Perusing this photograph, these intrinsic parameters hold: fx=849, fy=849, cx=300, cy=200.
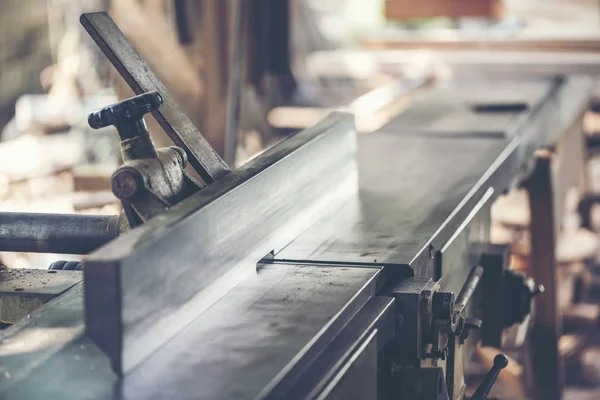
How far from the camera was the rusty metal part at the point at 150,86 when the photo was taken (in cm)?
153

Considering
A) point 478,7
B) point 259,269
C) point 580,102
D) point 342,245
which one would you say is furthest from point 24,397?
point 478,7

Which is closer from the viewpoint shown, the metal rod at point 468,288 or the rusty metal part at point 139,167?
the rusty metal part at point 139,167

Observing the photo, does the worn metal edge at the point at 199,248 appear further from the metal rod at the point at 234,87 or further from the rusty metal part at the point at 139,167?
the metal rod at the point at 234,87

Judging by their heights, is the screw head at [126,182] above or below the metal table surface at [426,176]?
above

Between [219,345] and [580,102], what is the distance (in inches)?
132

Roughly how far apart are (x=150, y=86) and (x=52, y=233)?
0.35 meters

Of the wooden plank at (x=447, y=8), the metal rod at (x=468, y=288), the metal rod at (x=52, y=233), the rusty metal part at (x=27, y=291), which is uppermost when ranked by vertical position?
the wooden plank at (x=447, y=8)

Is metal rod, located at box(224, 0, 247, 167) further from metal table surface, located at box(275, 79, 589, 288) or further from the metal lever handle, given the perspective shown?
the metal lever handle

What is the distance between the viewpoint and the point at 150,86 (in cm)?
160

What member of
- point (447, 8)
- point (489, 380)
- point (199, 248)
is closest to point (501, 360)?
point (489, 380)

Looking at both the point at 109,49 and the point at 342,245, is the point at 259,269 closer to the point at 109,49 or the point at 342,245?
the point at 342,245

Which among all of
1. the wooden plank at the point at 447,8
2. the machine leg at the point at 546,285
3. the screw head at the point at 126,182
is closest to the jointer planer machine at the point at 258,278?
the screw head at the point at 126,182

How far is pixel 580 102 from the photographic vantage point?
13.6ft

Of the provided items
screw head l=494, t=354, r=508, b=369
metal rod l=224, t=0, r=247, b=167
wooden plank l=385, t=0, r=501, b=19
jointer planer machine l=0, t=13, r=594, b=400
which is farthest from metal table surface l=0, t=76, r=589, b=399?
wooden plank l=385, t=0, r=501, b=19
